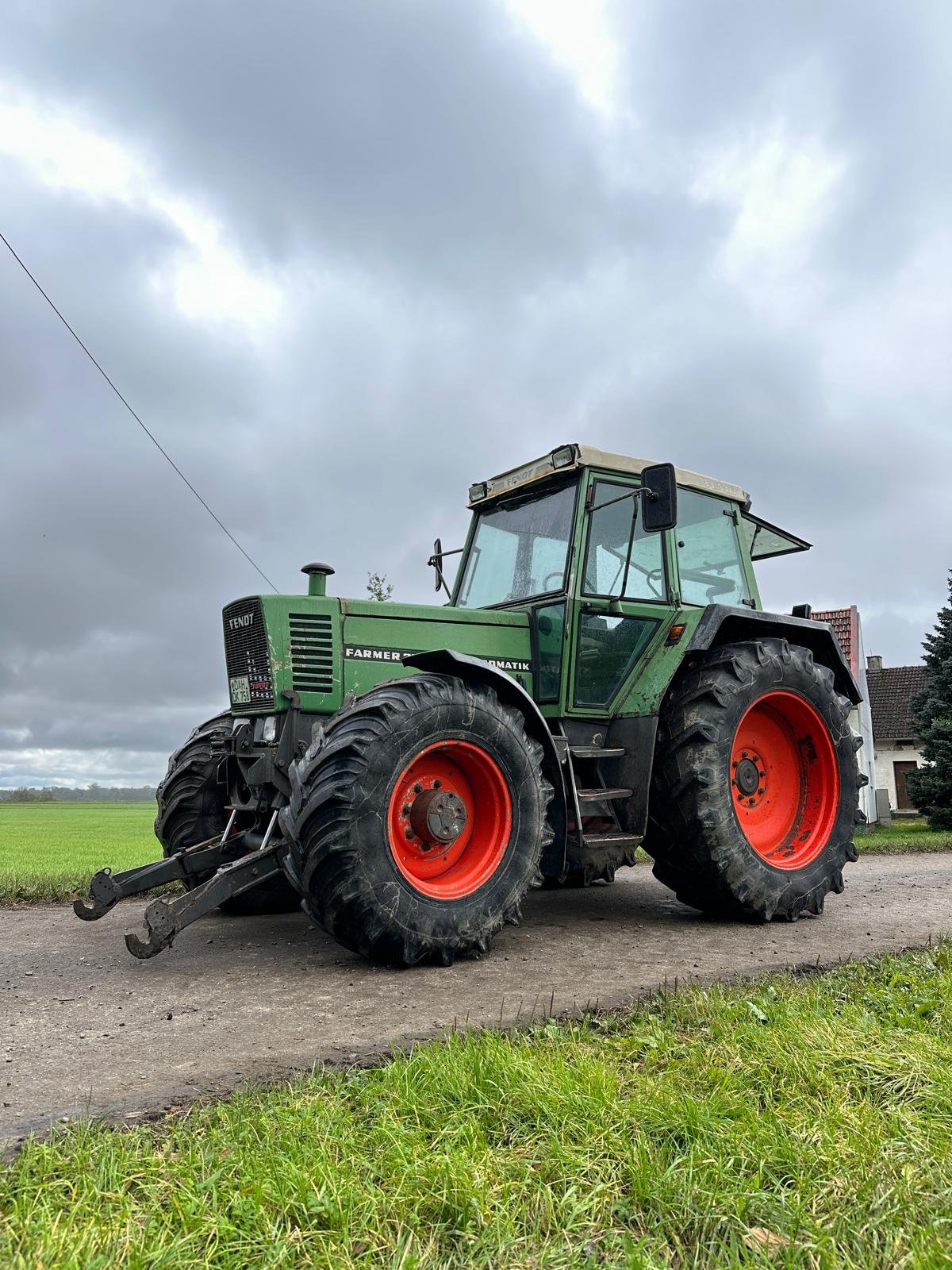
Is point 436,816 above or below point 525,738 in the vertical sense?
below

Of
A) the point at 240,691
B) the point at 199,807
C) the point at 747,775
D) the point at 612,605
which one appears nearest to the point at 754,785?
the point at 747,775

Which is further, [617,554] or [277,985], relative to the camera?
[617,554]

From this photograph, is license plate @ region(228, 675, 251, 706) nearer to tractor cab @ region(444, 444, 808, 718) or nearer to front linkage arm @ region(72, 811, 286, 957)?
front linkage arm @ region(72, 811, 286, 957)

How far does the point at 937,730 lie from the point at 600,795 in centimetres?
1581

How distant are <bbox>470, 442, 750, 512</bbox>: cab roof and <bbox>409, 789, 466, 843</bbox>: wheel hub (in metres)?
2.47

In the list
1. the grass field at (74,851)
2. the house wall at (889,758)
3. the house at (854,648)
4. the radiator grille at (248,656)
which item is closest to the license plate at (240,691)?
the radiator grille at (248,656)

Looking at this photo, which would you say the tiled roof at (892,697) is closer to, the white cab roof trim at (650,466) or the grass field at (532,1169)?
the white cab roof trim at (650,466)

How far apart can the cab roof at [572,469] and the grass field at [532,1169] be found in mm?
3981

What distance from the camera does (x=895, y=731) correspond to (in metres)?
31.0

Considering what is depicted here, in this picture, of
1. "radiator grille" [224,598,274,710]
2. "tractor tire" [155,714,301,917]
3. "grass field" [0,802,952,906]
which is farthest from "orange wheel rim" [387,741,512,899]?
"grass field" [0,802,952,906]

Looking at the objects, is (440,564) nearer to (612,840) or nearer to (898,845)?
(612,840)

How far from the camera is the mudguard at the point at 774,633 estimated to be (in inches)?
237

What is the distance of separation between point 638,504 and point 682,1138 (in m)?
4.49

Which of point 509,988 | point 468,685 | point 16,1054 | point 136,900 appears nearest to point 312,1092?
point 16,1054
